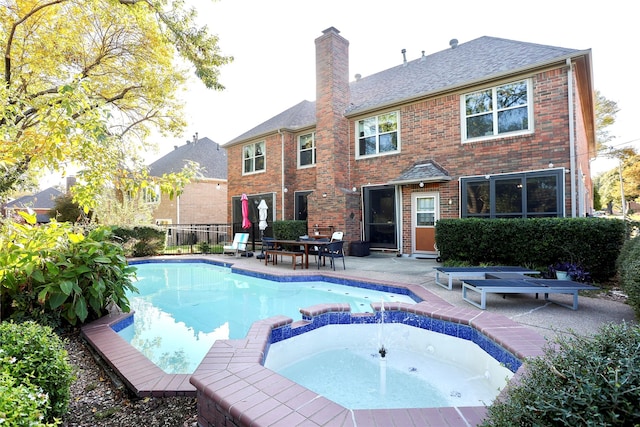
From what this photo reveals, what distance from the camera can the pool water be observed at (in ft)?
9.73

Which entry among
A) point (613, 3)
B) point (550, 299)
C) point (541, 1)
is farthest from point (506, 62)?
point (550, 299)

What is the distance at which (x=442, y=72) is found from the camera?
1144cm

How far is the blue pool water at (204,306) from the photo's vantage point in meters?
4.30

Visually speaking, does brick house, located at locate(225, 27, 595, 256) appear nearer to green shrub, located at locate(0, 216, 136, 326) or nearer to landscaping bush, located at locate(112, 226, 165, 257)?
landscaping bush, located at locate(112, 226, 165, 257)

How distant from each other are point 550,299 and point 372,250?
690 cm

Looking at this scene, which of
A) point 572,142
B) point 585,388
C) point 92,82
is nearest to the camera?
point 585,388

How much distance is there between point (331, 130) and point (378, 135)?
182 cm

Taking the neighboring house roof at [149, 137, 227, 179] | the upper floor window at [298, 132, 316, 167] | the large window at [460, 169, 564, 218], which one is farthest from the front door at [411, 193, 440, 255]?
the neighboring house roof at [149, 137, 227, 179]

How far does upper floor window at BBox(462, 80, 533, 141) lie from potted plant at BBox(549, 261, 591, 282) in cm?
419

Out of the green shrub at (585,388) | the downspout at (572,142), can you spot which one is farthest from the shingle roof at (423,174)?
the green shrub at (585,388)

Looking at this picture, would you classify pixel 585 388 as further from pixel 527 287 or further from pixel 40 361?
pixel 527 287

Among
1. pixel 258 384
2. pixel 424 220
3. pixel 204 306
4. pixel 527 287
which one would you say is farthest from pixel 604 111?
pixel 258 384

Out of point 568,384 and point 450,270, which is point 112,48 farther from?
point 568,384

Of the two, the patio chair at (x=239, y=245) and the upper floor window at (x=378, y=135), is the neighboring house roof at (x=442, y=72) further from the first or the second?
the patio chair at (x=239, y=245)
